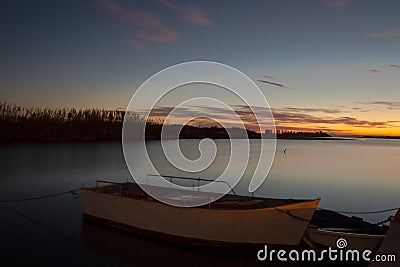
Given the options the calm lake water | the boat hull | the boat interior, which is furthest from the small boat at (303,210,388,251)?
the calm lake water

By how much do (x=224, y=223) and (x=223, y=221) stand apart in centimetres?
Answer: 6

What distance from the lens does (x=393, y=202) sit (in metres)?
18.0

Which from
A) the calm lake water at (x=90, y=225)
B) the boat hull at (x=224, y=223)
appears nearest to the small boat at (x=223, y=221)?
the boat hull at (x=224, y=223)

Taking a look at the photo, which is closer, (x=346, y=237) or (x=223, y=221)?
(x=346, y=237)

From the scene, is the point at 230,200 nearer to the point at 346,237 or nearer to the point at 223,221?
the point at 223,221

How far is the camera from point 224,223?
27.7 feet

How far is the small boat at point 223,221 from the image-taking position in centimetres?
823

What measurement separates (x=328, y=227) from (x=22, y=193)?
1539 centimetres

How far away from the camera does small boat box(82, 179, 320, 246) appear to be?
823 centimetres

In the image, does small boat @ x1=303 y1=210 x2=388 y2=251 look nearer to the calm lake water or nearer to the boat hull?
the boat hull

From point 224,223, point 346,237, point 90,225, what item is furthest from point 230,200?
point 90,225

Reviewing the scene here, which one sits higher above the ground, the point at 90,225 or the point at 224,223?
the point at 224,223

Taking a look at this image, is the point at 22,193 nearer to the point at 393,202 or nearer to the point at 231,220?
the point at 231,220

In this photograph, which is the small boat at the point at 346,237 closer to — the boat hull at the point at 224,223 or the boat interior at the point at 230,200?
the boat hull at the point at 224,223
